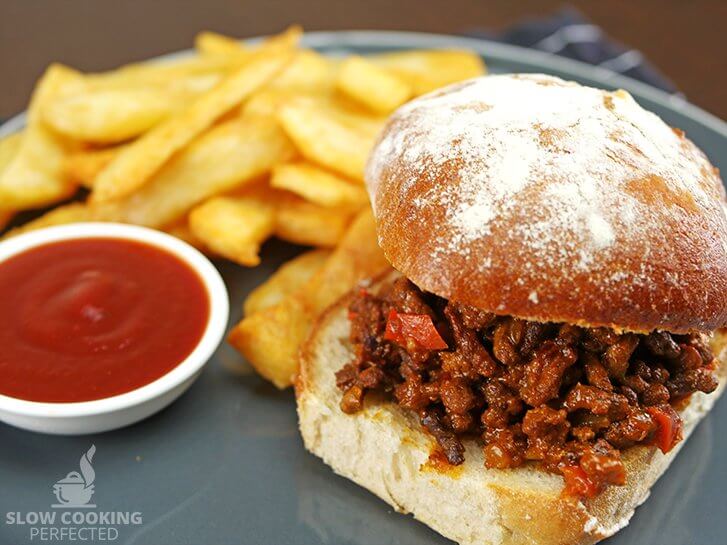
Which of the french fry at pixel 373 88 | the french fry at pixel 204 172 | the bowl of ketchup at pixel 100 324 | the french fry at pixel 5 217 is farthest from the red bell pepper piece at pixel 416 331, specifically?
the french fry at pixel 5 217

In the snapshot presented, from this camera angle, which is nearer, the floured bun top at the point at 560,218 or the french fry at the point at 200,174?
the floured bun top at the point at 560,218

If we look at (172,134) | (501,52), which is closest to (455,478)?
(172,134)

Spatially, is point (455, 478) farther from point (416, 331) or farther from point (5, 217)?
point (5, 217)

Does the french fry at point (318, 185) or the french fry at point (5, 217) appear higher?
the french fry at point (318, 185)

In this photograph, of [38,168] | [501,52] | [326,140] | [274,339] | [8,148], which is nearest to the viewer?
[274,339]

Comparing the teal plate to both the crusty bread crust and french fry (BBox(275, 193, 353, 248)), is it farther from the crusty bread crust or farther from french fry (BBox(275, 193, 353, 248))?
french fry (BBox(275, 193, 353, 248))

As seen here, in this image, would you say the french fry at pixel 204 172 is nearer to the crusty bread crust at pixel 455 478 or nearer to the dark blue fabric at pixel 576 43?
the crusty bread crust at pixel 455 478
